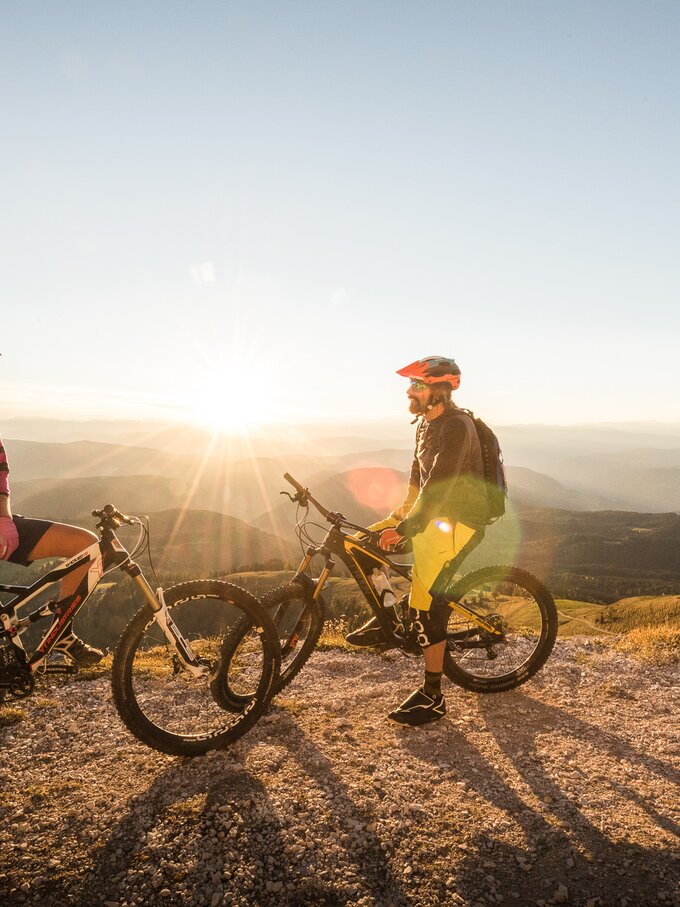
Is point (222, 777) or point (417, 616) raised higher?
point (417, 616)

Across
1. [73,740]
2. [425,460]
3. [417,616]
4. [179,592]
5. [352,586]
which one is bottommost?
[352,586]

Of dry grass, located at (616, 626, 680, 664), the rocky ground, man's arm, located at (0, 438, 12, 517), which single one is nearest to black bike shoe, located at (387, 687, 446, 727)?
the rocky ground

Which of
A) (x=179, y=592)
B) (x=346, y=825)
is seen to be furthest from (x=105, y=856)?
(x=179, y=592)

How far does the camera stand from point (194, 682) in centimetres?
648

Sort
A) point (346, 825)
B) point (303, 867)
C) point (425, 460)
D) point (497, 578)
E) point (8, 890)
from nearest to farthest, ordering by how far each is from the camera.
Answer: point (8, 890), point (303, 867), point (346, 825), point (425, 460), point (497, 578)

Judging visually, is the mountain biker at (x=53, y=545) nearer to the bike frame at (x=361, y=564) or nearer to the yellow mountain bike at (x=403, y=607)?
the yellow mountain bike at (x=403, y=607)

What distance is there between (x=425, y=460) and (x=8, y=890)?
489 cm

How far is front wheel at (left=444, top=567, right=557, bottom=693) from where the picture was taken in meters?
6.41

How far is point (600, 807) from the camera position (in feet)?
14.1

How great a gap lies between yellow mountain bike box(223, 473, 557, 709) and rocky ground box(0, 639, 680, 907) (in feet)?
1.55

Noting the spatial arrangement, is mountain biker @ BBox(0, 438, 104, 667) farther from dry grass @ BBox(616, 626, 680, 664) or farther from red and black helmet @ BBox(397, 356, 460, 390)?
dry grass @ BBox(616, 626, 680, 664)

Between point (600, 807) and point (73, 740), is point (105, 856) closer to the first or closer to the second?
point (73, 740)

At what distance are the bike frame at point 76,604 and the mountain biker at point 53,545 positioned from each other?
5 centimetres

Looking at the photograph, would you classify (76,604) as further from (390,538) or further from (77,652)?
(390,538)
